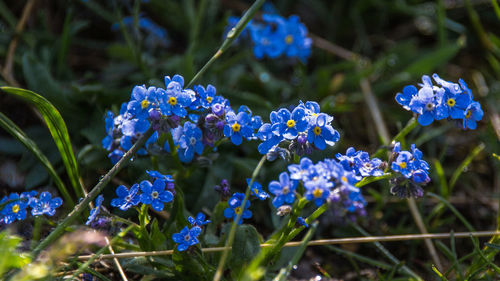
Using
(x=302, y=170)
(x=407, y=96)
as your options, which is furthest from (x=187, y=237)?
(x=407, y=96)

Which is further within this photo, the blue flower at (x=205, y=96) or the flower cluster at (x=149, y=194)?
the blue flower at (x=205, y=96)

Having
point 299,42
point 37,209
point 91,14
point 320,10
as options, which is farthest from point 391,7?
point 37,209

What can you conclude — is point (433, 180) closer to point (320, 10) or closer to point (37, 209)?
point (320, 10)

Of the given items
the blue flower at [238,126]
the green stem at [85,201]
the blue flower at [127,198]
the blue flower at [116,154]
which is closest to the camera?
the green stem at [85,201]

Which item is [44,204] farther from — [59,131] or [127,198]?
[127,198]

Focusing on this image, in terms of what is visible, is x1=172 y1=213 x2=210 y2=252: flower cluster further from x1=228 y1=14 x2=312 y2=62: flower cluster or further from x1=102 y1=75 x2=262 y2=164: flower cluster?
x1=228 y1=14 x2=312 y2=62: flower cluster

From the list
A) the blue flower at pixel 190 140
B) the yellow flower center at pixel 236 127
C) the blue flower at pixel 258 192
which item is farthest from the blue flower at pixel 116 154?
the blue flower at pixel 258 192

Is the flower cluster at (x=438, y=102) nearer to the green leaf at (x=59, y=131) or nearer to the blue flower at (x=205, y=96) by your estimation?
the blue flower at (x=205, y=96)
